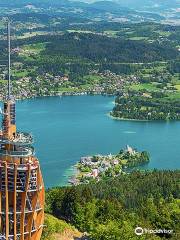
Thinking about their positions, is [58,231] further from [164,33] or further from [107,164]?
[164,33]

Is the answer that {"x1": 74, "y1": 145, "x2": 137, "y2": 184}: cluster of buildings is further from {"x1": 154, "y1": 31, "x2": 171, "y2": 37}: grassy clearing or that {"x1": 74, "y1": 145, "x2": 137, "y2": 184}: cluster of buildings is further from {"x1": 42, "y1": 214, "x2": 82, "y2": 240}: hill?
{"x1": 154, "y1": 31, "x2": 171, "y2": 37}: grassy clearing

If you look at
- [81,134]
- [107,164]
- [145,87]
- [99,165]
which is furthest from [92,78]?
[107,164]

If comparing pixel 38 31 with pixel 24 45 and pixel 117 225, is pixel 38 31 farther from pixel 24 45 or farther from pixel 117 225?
pixel 117 225

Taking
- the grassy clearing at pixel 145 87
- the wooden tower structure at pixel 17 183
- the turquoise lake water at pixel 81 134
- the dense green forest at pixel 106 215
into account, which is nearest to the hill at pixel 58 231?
the dense green forest at pixel 106 215

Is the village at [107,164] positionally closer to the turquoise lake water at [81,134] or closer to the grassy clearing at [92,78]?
the turquoise lake water at [81,134]

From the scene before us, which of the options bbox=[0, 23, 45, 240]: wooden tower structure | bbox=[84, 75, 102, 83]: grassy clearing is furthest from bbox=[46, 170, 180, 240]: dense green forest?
bbox=[84, 75, 102, 83]: grassy clearing
